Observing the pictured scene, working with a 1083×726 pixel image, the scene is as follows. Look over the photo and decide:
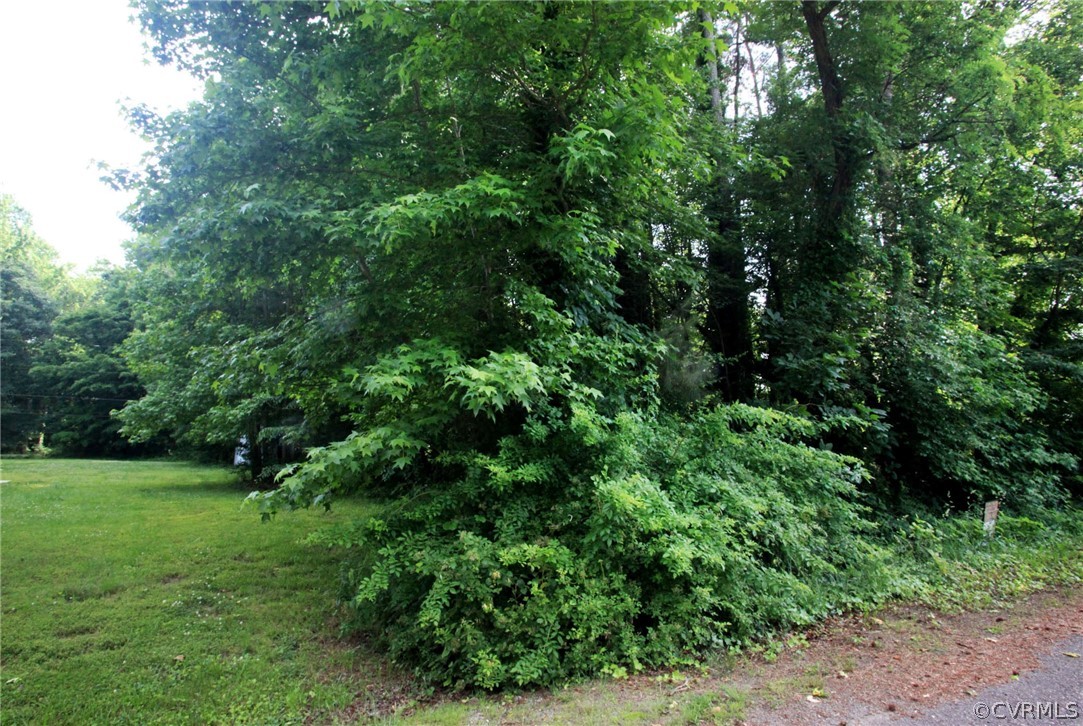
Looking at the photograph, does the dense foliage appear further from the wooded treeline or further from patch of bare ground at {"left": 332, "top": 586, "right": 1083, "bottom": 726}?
patch of bare ground at {"left": 332, "top": 586, "right": 1083, "bottom": 726}

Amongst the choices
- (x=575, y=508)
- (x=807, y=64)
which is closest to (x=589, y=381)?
(x=575, y=508)

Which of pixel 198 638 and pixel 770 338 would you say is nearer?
pixel 198 638

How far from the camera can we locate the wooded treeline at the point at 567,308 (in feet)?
13.5

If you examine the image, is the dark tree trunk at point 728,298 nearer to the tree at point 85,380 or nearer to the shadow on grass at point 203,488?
the shadow on grass at point 203,488

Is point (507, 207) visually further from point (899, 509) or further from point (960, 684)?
point (899, 509)

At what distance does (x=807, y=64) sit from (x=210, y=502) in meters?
14.3

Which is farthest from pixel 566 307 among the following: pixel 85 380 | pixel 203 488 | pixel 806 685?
pixel 85 380

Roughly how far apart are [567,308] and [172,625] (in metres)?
4.62

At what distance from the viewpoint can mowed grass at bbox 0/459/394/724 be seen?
3826mm

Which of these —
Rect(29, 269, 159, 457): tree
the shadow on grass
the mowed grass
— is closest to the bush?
the mowed grass

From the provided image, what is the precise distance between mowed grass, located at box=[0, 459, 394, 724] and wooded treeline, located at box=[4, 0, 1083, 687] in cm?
71

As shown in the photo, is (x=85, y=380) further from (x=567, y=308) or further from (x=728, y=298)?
(x=567, y=308)

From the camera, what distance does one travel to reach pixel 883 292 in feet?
25.9

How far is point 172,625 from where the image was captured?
5.18m
